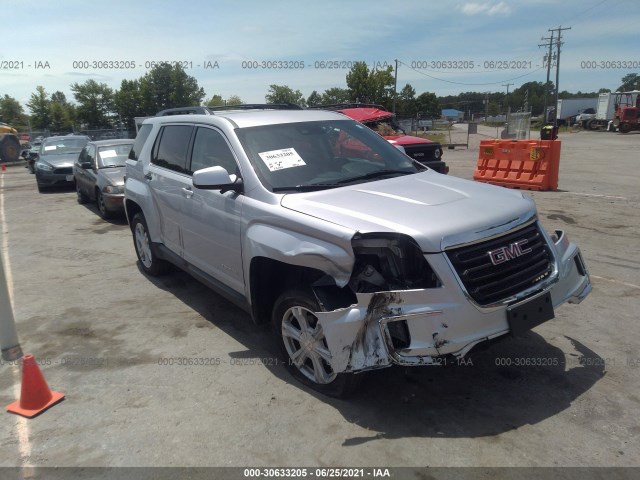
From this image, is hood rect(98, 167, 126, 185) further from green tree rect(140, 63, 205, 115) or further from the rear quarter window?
green tree rect(140, 63, 205, 115)

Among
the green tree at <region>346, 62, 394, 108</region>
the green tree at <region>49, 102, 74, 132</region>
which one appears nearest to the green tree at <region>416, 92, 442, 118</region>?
the green tree at <region>346, 62, 394, 108</region>

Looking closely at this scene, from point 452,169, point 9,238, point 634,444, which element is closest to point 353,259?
point 634,444

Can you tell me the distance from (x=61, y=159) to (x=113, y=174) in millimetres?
6313

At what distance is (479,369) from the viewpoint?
12.4 feet

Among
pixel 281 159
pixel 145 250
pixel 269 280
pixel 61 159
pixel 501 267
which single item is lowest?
pixel 145 250

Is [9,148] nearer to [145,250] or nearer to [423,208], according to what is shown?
[145,250]

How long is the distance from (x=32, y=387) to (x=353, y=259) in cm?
248

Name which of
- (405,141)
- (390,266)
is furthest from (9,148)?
(390,266)

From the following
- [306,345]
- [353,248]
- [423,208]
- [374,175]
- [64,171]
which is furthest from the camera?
[64,171]

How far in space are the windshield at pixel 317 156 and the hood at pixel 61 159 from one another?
12817 millimetres

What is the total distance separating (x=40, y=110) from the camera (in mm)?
66750

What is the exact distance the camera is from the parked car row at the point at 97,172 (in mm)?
10023

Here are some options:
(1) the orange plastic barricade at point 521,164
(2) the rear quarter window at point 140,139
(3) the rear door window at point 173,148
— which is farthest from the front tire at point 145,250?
(1) the orange plastic barricade at point 521,164

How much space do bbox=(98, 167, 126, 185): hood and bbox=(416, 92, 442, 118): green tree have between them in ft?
230
